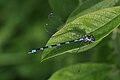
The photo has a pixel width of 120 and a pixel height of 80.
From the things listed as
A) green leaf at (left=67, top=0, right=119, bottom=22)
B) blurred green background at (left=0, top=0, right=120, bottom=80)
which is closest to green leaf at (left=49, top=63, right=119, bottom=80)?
green leaf at (left=67, top=0, right=119, bottom=22)

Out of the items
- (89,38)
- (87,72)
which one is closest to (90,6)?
(89,38)

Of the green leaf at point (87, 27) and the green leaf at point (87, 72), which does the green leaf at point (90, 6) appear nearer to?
the green leaf at point (87, 27)

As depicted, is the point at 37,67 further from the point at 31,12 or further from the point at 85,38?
the point at 85,38

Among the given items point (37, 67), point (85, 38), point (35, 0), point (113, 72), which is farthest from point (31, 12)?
point (85, 38)

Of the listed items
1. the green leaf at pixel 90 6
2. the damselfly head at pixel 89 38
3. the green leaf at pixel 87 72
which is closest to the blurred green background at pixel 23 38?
the green leaf at pixel 87 72

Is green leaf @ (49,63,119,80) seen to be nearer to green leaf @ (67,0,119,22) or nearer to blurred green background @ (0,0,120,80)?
green leaf @ (67,0,119,22)

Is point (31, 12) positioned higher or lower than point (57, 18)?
lower
